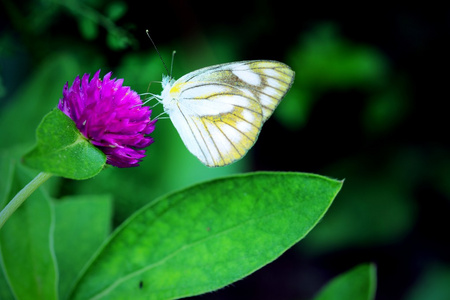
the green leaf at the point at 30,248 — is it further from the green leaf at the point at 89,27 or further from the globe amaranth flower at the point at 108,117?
the green leaf at the point at 89,27

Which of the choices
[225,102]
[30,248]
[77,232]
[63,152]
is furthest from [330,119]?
[63,152]

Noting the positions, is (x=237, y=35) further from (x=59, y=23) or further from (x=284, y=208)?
(x=284, y=208)

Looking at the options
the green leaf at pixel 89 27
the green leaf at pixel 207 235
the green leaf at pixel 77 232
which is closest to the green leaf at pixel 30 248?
the green leaf at pixel 207 235

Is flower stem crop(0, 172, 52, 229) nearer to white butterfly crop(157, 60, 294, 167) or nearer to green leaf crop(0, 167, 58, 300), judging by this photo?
green leaf crop(0, 167, 58, 300)

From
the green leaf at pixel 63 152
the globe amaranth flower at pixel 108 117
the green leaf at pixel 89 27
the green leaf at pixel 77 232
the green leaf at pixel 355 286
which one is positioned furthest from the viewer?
the green leaf at pixel 89 27

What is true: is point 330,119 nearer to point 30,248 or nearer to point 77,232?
point 77,232

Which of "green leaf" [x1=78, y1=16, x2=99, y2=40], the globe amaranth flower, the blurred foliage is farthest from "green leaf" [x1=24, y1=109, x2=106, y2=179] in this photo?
the blurred foliage

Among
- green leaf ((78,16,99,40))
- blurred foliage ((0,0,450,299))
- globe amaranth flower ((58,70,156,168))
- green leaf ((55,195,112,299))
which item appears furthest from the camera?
blurred foliage ((0,0,450,299))
